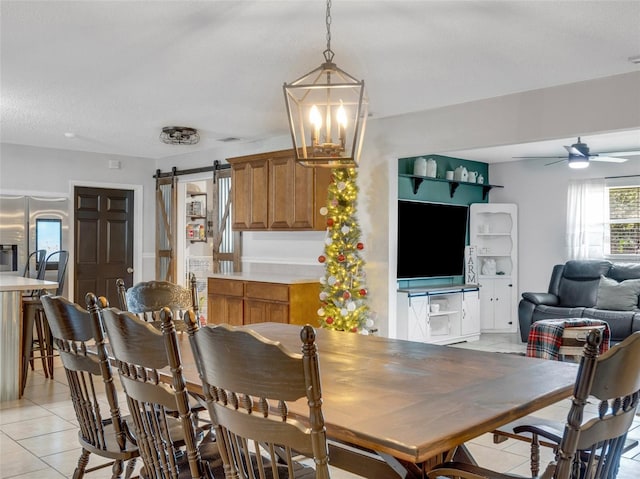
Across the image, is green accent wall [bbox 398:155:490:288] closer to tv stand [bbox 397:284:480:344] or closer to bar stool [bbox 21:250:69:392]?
tv stand [bbox 397:284:480:344]

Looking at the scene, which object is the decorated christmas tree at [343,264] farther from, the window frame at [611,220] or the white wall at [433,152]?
the window frame at [611,220]

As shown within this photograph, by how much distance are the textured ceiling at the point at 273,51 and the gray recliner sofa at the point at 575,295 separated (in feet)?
10.8

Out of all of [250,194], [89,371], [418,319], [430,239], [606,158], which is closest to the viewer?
[89,371]

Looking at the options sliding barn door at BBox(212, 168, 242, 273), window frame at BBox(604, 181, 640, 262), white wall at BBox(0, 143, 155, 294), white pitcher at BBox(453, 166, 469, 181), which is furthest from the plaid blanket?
white wall at BBox(0, 143, 155, 294)

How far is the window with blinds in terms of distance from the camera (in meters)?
7.93

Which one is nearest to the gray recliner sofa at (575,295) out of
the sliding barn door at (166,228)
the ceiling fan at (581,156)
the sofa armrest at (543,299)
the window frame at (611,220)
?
the sofa armrest at (543,299)

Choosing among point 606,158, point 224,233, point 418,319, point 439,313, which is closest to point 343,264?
point 418,319

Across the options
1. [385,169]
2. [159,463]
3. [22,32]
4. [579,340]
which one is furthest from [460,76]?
[159,463]

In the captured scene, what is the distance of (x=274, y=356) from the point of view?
4.59 ft

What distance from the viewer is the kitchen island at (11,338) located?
15.5 ft

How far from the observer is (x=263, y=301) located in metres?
6.20

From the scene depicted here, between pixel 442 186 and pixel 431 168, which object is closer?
pixel 431 168

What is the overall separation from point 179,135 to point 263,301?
206 cm

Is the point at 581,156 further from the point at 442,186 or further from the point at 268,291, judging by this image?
the point at 268,291
